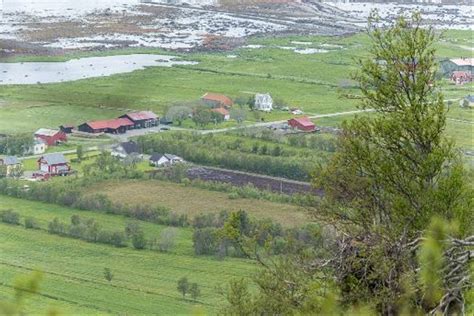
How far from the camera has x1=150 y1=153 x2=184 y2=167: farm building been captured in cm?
765

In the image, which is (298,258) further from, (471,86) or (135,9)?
(135,9)

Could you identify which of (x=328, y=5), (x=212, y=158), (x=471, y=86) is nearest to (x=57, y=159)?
(x=212, y=158)

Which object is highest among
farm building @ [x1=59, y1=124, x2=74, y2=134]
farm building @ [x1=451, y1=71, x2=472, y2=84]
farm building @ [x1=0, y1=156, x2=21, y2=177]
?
farm building @ [x1=451, y1=71, x2=472, y2=84]

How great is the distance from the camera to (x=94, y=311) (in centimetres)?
437

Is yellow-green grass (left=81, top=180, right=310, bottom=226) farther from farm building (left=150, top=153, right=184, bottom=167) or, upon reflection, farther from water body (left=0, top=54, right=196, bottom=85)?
water body (left=0, top=54, right=196, bottom=85)

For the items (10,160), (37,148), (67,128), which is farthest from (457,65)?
(10,160)

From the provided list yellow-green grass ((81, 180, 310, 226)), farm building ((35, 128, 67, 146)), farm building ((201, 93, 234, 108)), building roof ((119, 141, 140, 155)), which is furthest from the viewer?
farm building ((201, 93, 234, 108))

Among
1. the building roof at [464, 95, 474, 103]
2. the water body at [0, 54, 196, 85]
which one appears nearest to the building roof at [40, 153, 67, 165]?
the water body at [0, 54, 196, 85]

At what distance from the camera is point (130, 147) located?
824 centimetres

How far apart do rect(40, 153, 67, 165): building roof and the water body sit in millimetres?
3226

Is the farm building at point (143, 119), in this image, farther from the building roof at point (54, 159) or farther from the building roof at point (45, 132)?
the building roof at point (54, 159)

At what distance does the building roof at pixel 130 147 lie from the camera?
26.7 feet

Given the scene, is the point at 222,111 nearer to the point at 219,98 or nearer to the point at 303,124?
the point at 219,98

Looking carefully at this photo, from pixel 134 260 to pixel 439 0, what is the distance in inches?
479
